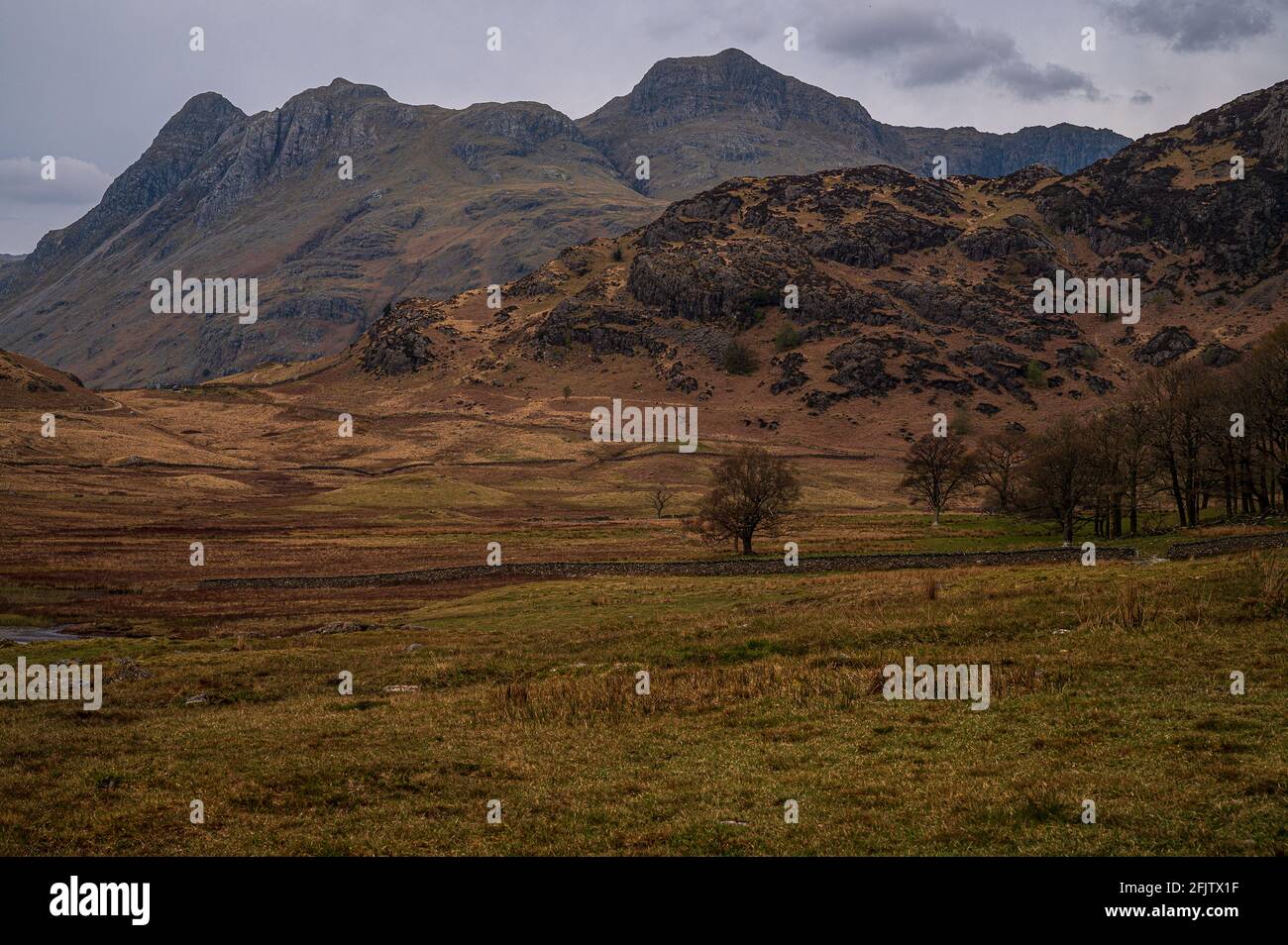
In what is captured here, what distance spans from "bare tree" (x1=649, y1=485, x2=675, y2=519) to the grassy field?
10349cm

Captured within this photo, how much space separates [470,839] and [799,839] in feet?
18.8

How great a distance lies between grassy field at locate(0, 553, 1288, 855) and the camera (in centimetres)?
1593

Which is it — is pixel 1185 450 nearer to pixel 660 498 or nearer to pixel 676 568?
pixel 676 568

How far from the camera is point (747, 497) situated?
294ft

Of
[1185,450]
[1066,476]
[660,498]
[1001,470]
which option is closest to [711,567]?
[1066,476]

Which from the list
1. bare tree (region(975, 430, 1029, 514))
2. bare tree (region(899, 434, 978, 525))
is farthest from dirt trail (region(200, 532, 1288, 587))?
bare tree (region(899, 434, 978, 525))

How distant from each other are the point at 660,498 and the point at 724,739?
128m

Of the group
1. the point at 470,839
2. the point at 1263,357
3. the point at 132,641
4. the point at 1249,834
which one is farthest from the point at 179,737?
the point at 1263,357

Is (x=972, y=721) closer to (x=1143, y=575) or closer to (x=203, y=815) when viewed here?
(x=203, y=815)

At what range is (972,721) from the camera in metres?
23.2

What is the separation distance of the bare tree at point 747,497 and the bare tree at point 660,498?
52816 millimetres

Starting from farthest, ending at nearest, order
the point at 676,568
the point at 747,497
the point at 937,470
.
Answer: the point at 937,470, the point at 747,497, the point at 676,568

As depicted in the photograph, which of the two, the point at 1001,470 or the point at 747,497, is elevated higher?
the point at 1001,470
